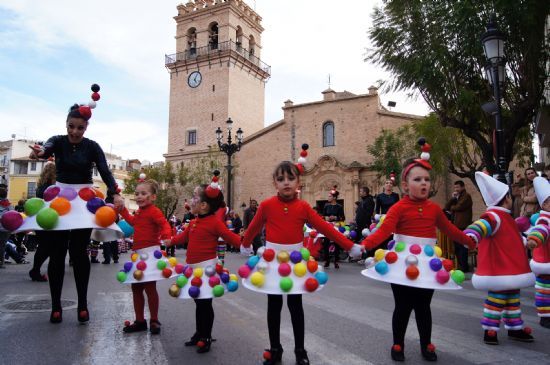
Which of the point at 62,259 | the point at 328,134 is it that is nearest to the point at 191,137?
the point at 328,134

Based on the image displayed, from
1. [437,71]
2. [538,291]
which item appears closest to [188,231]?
[538,291]

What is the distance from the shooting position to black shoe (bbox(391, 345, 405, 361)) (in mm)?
3809

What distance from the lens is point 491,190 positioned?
190 inches

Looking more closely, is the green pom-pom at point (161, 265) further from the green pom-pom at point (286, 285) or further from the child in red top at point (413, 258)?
the child in red top at point (413, 258)

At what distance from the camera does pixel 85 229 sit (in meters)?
5.05

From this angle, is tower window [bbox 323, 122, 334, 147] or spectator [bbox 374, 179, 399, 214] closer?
spectator [bbox 374, 179, 399, 214]

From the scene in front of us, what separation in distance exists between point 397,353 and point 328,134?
33.5 m

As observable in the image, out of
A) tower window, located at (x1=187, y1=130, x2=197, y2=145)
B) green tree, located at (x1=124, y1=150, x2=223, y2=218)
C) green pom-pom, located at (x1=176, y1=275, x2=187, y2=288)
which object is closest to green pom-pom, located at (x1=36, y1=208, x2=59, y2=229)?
green pom-pom, located at (x1=176, y1=275, x2=187, y2=288)

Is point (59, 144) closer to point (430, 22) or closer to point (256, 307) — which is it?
point (256, 307)

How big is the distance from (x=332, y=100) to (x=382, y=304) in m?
31.2

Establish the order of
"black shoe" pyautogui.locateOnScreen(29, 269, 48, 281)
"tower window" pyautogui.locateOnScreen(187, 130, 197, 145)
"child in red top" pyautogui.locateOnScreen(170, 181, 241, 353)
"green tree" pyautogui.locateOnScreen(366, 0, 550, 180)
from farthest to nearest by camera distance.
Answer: "tower window" pyautogui.locateOnScreen(187, 130, 197, 145)
"green tree" pyautogui.locateOnScreen(366, 0, 550, 180)
"black shoe" pyautogui.locateOnScreen(29, 269, 48, 281)
"child in red top" pyautogui.locateOnScreen(170, 181, 241, 353)

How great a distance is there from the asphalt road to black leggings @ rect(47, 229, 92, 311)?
0.33 meters

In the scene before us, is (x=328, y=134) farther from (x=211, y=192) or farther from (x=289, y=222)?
(x=289, y=222)

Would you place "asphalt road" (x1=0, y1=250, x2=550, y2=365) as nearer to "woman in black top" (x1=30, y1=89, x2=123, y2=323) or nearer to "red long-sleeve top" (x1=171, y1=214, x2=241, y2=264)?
"woman in black top" (x1=30, y1=89, x2=123, y2=323)
